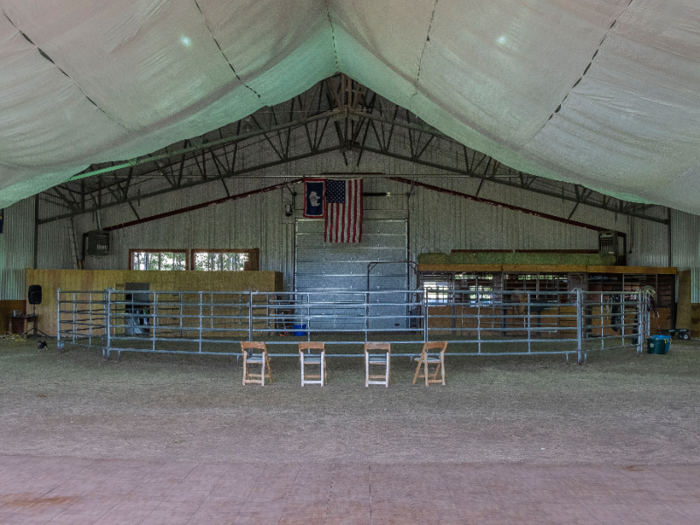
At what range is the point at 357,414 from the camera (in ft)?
21.2

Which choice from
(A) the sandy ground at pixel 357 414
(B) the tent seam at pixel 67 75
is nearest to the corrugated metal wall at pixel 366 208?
(A) the sandy ground at pixel 357 414

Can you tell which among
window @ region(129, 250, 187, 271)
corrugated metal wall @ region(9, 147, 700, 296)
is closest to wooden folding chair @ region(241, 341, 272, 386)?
corrugated metal wall @ region(9, 147, 700, 296)

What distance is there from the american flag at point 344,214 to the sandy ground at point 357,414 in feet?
35.7

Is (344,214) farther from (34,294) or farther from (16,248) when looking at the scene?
(16,248)

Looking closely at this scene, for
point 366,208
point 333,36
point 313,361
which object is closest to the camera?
point 333,36

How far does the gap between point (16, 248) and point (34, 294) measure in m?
2.27

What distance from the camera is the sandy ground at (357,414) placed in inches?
195

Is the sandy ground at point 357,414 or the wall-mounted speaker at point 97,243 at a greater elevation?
the wall-mounted speaker at point 97,243

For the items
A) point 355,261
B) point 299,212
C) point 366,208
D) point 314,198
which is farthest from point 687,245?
point 299,212

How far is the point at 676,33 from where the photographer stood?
3.52 metres

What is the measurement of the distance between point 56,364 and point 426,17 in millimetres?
8997

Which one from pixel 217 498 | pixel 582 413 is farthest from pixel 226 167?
pixel 217 498

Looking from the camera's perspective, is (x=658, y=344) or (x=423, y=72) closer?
(x=423, y=72)

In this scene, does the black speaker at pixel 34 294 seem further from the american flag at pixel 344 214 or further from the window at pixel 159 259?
the american flag at pixel 344 214
